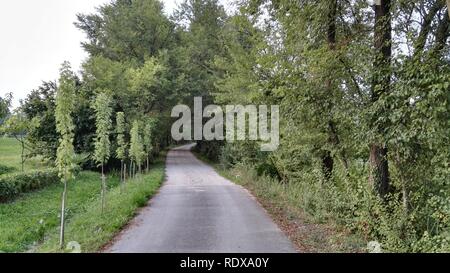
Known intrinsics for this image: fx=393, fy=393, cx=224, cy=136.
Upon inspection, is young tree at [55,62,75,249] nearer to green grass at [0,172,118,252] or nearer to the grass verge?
green grass at [0,172,118,252]

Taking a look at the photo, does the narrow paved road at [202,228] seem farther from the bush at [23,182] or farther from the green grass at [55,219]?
the bush at [23,182]

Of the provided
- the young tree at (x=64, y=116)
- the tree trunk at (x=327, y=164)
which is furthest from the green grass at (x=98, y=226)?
the tree trunk at (x=327, y=164)

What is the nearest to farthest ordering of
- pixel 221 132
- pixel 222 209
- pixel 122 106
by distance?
1. pixel 222 209
2. pixel 122 106
3. pixel 221 132

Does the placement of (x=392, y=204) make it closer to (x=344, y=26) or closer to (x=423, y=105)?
(x=423, y=105)

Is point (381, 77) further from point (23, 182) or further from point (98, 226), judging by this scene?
point (23, 182)

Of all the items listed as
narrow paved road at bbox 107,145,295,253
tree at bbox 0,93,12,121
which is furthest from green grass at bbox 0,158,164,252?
tree at bbox 0,93,12,121

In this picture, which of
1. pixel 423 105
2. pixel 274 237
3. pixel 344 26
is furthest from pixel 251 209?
pixel 423 105

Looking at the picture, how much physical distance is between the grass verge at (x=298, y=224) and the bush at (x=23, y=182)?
9.16m

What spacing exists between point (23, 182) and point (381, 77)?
539 inches

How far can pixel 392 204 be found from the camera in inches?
333

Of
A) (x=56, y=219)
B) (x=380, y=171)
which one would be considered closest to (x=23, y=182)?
(x=56, y=219)

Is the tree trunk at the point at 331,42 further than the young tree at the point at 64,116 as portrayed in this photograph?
Yes

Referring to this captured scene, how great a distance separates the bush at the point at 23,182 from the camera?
45.4 ft

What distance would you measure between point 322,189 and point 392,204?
318cm
